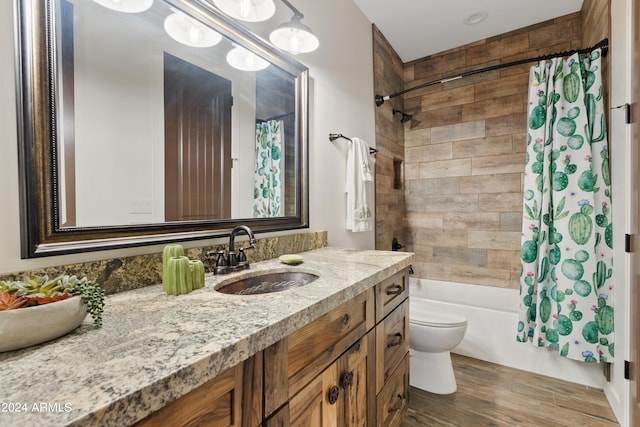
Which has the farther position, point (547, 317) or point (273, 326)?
point (547, 317)

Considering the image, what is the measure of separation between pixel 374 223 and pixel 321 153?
85 centimetres

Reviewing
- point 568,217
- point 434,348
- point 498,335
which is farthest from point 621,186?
point 434,348

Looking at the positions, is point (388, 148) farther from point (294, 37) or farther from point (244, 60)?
point (244, 60)

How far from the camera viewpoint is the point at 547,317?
1975 mm

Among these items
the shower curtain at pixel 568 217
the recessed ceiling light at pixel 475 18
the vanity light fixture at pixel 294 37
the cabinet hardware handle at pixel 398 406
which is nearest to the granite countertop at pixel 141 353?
the cabinet hardware handle at pixel 398 406

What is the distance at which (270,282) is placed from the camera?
3.92 feet

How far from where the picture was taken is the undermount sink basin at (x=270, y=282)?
3.60 feet

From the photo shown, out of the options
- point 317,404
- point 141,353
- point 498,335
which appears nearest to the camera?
point 141,353

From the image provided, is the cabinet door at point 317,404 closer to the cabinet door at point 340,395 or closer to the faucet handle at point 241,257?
the cabinet door at point 340,395

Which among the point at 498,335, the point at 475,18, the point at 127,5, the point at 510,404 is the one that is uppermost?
the point at 475,18

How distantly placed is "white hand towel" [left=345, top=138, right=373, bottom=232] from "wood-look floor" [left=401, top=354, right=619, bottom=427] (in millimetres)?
1150

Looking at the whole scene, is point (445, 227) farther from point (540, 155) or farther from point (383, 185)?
point (540, 155)

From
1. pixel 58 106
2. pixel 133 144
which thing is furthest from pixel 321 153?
pixel 58 106

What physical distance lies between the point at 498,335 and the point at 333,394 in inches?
75.6
